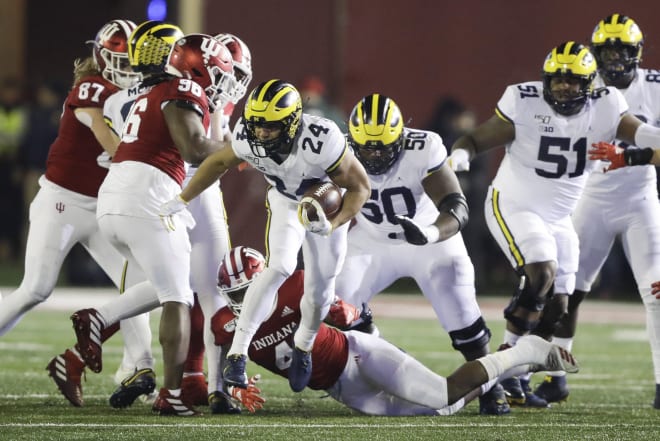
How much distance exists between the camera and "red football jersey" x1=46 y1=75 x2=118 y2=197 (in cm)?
632

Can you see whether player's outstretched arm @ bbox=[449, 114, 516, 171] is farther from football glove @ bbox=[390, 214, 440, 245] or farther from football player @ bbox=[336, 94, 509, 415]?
football glove @ bbox=[390, 214, 440, 245]

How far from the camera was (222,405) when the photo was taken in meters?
5.88

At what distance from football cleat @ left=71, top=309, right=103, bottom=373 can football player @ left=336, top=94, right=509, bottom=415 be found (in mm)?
1159

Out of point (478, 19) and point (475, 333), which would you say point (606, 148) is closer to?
point (475, 333)

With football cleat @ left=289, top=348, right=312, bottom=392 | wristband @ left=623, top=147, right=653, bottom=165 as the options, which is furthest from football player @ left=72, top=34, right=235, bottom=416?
wristband @ left=623, top=147, right=653, bottom=165

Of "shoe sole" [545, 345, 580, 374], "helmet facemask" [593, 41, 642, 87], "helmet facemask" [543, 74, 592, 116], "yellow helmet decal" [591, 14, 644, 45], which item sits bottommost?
"shoe sole" [545, 345, 580, 374]

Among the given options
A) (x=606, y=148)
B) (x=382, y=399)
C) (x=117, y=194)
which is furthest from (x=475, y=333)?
(x=117, y=194)

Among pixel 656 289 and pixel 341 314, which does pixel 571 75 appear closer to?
pixel 656 289

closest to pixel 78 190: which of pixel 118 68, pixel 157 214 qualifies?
pixel 118 68

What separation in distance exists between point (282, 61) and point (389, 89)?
45.4 inches

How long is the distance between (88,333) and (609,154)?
258cm

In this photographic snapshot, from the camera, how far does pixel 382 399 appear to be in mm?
5895

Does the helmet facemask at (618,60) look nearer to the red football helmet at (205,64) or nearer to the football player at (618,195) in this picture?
the football player at (618,195)

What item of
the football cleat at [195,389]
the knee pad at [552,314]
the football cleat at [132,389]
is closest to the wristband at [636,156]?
the knee pad at [552,314]
